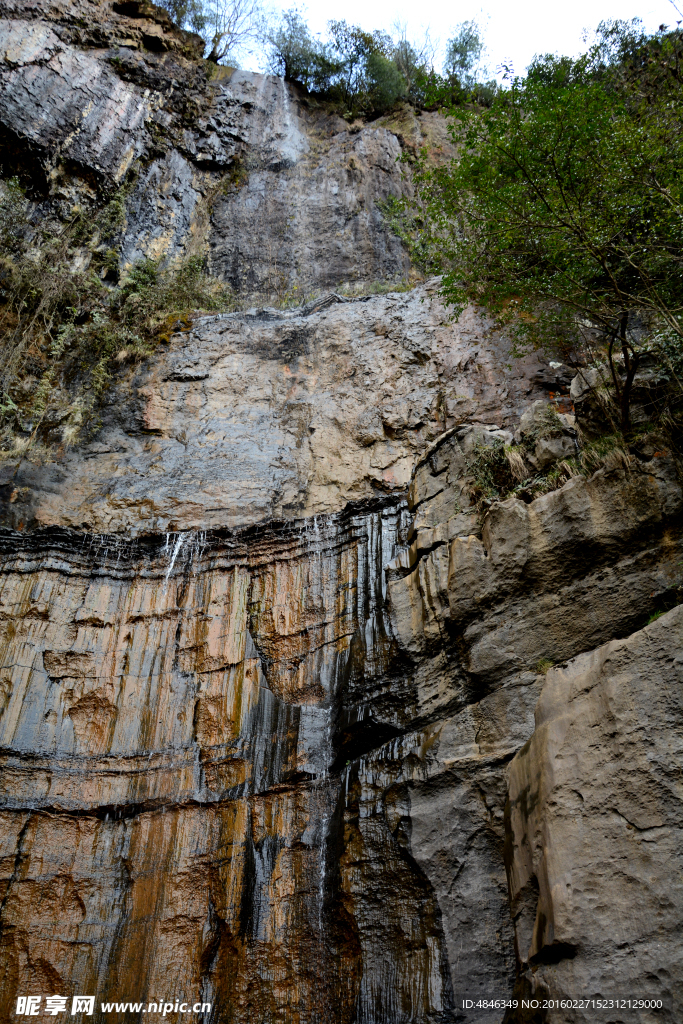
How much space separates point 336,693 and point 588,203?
7346mm

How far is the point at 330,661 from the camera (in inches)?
434

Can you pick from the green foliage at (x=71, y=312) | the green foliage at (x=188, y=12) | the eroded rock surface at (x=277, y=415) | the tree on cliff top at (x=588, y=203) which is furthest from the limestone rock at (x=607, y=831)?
the green foliage at (x=188, y=12)

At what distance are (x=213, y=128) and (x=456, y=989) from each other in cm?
2224

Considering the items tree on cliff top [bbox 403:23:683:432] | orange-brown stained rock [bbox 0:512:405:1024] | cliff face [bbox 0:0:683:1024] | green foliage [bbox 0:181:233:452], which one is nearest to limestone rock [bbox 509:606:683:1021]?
cliff face [bbox 0:0:683:1024]

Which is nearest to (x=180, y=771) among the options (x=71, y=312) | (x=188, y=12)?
(x=71, y=312)

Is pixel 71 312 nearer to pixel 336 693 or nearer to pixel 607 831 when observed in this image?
pixel 336 693

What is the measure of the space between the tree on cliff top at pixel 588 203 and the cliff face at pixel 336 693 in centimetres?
175

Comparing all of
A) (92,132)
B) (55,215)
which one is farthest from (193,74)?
(55,215)

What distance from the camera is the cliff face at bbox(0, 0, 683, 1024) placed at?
6.31 meters

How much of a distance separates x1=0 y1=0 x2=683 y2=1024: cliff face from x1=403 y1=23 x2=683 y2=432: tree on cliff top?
5.74ft

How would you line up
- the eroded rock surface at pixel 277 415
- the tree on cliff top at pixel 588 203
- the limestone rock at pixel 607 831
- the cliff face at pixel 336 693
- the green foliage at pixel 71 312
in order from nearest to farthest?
the limestone rock at pixel 607 831, the cliff face at pixel 336 693, the tree on cliff top at pixel 588 203, the eroded rock surface at pixel 277 415, the green foliage at pixel 71 312

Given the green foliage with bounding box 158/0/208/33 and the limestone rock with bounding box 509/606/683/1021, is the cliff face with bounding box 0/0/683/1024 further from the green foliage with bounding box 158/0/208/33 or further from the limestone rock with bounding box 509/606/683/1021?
the green foliage with bounding box 158/0/208/33

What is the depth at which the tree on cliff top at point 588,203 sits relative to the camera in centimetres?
948

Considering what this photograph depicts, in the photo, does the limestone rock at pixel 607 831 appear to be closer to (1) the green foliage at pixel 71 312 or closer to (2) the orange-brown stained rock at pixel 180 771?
(2) the orange-brown stained rock at pixel 180 771
